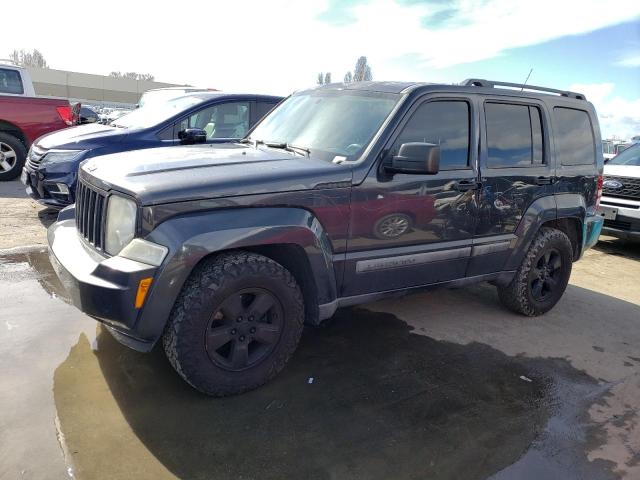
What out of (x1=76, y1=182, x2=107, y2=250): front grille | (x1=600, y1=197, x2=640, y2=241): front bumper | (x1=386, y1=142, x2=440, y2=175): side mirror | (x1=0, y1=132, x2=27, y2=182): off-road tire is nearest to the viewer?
(x1=76, y1=182, x2=107, y2=250): front grille

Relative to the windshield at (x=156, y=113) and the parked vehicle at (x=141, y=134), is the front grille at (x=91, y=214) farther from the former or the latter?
the windshield at (x=156, y=113)

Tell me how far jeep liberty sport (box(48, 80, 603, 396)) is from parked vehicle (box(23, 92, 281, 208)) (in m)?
2.45

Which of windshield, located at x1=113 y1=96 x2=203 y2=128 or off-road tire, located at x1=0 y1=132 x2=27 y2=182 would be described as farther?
off-road tire, located at x1=0 y1=132 x2=27 y2=182

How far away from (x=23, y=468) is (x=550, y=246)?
13.7 ft

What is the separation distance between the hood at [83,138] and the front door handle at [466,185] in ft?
14.0

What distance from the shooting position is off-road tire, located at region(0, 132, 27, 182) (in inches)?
337

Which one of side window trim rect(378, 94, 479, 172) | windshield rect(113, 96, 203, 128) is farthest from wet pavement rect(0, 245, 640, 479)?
windshield rect(113, 96, 203, 128)

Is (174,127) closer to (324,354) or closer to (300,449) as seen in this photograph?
(324,354)

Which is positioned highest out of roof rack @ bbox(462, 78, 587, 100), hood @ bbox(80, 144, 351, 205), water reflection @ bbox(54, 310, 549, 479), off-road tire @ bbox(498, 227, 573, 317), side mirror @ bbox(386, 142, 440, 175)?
roof rack @ bbox(462, 78, 587, 100)

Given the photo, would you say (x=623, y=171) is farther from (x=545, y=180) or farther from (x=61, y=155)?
(x=61, y=155)

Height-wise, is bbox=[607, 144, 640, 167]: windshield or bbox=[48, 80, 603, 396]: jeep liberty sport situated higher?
bbox=[607, 144, 640, 167]: windshield

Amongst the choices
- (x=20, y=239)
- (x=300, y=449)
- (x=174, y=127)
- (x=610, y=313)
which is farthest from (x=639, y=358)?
(x=20, y=239)

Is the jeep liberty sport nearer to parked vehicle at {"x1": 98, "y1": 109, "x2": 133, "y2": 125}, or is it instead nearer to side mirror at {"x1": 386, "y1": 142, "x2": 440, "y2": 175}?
side mirror at {"x1": 386, "y1": 142, "x2": 440, "y2": 175}

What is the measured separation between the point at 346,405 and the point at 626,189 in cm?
641
